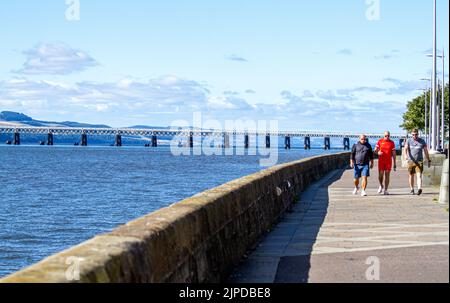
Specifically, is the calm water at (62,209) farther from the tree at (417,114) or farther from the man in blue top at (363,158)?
the tree at (417,114)

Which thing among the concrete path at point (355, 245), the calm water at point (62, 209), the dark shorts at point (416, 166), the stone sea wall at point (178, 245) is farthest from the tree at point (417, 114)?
the stone sea wall at point (178, 245)

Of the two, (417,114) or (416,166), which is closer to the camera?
(416,166)

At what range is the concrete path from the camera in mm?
9273

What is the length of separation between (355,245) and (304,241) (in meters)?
1.01

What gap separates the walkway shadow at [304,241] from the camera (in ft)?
31.1

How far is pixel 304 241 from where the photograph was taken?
12.4 meters

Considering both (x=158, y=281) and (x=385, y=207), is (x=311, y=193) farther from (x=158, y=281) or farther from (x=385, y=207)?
(x=158, y=281)

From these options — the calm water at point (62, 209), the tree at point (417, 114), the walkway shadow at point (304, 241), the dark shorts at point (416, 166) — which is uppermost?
the tree at point (417, 114)

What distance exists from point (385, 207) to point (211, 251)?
9.74 m

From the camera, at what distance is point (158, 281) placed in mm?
6793

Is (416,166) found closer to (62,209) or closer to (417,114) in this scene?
(62,209)

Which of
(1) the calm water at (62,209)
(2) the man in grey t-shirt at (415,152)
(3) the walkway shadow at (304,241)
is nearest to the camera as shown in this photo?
(3) the walkway shadow at (304,241)

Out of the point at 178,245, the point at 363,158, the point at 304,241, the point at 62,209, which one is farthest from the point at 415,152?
the point at 62,209
